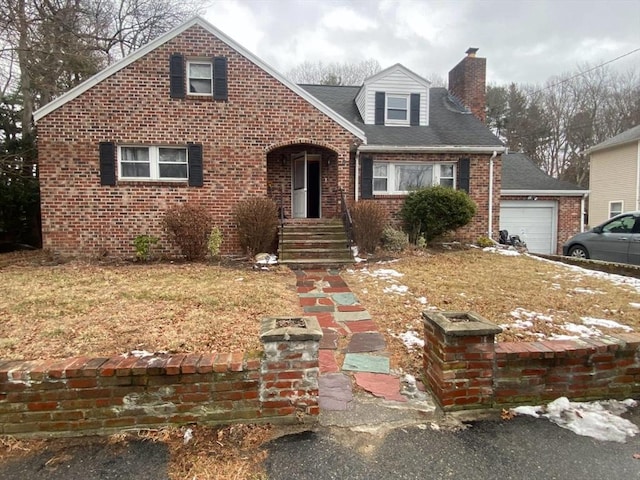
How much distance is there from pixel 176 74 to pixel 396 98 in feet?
23.8

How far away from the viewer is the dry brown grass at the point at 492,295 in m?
4.41

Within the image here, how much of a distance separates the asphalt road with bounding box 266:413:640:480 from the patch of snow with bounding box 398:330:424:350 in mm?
1281

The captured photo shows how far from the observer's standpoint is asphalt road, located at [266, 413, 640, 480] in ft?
6.87

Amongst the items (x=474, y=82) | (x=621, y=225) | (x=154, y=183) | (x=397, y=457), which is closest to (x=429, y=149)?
(x=474, y=82)

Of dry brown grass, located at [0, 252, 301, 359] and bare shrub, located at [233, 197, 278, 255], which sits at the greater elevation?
bare shrub, located at [233, 197, 278, 255]

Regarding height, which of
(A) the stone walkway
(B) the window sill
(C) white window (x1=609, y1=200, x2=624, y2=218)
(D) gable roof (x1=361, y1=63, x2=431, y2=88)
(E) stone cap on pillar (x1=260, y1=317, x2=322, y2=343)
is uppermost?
(D) gable roof (x1=361, y1=63, x2=431, y2=88)

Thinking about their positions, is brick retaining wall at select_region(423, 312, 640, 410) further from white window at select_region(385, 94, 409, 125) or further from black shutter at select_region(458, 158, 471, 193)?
white window at select_region(385, 94, 409, 125)

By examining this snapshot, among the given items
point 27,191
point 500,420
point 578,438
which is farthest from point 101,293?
point 27,191

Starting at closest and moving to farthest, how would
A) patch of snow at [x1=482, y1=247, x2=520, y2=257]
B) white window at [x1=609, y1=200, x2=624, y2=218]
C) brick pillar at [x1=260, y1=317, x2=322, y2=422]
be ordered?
1. brick pillar at [x1=260, y1=317, x2=322, y2=422]
2. patch of snow at [x1=482, y1=247, x2=520, y2=257]
3. white window at [x1=609, y1=200, x2=624, y2=218]

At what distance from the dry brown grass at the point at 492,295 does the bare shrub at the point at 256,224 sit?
2631 mm

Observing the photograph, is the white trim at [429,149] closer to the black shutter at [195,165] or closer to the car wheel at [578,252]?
the car wheel at [578,252]

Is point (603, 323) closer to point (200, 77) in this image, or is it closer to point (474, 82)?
A: point (200, 77)

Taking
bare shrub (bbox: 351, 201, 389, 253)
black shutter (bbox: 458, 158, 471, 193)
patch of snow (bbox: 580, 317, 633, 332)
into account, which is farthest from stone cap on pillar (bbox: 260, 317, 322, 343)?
black shutter (bbox: 458, 158, 471, 193)

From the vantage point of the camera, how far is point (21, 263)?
8797 millimetres
